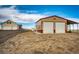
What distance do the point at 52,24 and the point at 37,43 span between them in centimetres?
28

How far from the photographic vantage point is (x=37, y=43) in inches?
66.0

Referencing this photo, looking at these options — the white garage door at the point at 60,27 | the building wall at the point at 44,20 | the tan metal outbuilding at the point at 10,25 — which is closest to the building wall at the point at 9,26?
the tan metal outbuilding at the point at 10,25

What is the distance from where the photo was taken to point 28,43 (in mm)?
1682

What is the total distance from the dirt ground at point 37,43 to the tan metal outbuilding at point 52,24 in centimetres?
6

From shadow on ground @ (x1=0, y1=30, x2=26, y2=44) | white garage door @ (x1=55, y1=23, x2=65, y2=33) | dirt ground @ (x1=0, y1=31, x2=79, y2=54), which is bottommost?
dirt ground @ (x1=0, y1=31, x2=79, y2=54)

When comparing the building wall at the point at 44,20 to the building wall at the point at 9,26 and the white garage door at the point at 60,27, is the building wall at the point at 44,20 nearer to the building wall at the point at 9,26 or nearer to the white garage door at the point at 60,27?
the white garage door at the point at 60,27

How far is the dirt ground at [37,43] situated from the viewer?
1653mm

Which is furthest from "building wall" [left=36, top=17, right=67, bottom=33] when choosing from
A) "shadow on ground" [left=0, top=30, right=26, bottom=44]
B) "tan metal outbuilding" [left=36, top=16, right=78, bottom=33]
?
"shadow on ground" [left=0, top=30, right=26, bottom=44]

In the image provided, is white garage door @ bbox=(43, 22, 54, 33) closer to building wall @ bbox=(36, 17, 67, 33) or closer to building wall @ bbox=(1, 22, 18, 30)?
building wall @ bbox=(36, 17, 67, 33)

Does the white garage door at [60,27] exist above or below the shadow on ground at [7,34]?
above

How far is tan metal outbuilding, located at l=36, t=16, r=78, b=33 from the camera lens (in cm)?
169

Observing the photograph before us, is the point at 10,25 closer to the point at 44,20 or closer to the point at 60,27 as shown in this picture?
the point at 44,20

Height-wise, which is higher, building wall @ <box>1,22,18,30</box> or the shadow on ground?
building wall @ <box>1,22,18,30</box>

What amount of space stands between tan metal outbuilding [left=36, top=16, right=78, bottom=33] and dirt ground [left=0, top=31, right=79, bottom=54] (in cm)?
6
